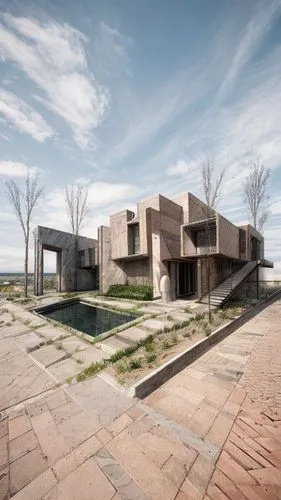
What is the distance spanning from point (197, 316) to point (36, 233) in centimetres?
1727

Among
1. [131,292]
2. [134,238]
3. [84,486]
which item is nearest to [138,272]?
[131,292]

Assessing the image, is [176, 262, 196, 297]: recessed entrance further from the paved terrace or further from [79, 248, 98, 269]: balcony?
the paved terrace

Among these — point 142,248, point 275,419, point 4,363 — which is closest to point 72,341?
point 4,363

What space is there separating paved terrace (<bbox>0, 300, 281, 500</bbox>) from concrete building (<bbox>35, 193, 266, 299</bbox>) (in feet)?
30.3

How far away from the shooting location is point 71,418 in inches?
136

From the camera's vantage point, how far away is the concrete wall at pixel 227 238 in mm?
12298

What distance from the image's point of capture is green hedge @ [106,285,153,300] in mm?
14844

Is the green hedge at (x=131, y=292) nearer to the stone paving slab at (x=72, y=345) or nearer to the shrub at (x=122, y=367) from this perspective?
the stone paving slab at (x=72, y=345)

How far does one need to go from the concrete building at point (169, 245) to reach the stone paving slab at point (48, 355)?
A: 9715 millimetres

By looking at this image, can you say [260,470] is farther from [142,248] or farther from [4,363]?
[142,248]

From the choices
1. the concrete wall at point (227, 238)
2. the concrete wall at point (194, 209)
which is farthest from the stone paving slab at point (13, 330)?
the concrete wall at point (194, 209)

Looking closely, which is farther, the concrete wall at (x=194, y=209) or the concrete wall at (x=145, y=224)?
the concrete wall at (x=194, y=209)

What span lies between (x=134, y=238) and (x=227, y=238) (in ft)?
23.9

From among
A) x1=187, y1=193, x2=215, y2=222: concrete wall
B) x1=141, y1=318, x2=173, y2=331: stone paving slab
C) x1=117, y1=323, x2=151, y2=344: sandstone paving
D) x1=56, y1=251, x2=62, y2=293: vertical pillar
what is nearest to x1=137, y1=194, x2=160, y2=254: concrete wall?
x1=187, y1=193, x2=215, y2=222: concrete wall
